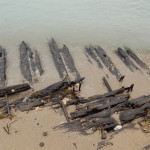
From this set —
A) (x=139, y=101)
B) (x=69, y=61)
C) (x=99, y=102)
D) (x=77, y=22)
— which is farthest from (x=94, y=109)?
(x=77, y=22)

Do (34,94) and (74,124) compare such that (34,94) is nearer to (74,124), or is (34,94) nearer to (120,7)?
Result: (74,124)

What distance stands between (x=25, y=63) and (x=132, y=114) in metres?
7.67

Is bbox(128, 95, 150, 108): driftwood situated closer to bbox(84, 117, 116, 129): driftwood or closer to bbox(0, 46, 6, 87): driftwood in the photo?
bbox(84, 117, 116, 129): driftwood

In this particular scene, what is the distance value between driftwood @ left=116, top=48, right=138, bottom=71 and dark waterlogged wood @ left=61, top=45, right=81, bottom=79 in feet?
11.8

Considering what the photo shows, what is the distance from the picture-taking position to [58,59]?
14.0 metres

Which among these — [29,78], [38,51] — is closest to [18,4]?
[38,51]

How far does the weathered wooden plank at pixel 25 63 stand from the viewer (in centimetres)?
1258

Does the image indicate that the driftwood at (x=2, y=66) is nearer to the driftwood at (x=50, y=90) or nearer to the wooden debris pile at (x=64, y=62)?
the driftwood at (x=50, y=90)

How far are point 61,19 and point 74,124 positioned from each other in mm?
14767

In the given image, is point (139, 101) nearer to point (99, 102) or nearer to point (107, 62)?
point (99, 102)

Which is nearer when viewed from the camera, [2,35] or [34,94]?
[34,94]

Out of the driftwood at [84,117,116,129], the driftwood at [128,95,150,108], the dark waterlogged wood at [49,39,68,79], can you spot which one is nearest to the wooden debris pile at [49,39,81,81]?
the dark waterlogged wood at [49,39,68,79]

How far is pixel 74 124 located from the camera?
9.23 metres

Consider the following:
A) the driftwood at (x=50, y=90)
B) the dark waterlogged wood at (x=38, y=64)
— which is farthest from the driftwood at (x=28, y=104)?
the dark waterlogged wood at (x=38, y=64)
